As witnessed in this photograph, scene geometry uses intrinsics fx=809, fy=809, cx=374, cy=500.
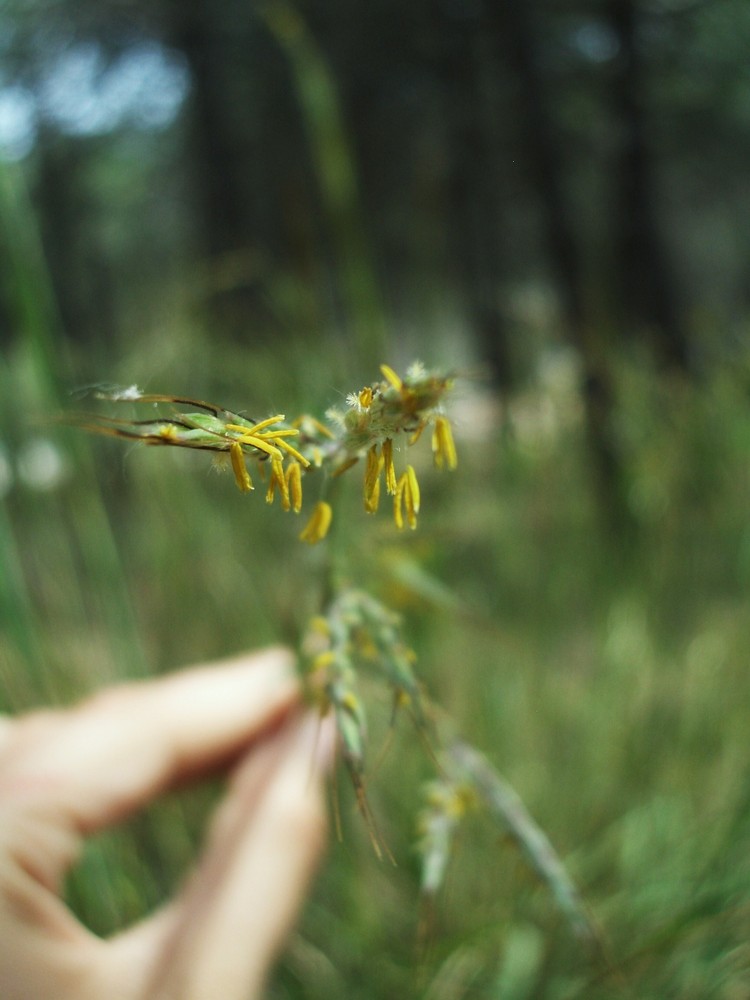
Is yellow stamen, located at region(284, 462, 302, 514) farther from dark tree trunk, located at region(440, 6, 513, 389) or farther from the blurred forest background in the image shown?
dark tree trunk, located at region(440, 6, 513, 389)

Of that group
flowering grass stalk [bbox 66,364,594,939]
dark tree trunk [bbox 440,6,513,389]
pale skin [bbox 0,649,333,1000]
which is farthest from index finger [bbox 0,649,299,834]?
dark tree trunk [bbox 440,6,513,389]

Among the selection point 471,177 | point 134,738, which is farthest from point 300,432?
point 471,177

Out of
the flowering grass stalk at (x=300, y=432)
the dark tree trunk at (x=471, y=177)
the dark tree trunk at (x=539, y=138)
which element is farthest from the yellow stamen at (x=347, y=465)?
the dark tree trunk at (x=471, y=177)

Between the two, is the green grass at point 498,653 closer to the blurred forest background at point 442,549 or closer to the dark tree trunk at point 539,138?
the blurred forest background at point 442,549

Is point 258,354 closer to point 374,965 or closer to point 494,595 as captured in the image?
point 494,595

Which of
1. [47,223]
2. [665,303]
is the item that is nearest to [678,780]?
[47,223]

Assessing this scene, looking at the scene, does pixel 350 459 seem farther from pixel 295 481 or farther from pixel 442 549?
pixel 442 549

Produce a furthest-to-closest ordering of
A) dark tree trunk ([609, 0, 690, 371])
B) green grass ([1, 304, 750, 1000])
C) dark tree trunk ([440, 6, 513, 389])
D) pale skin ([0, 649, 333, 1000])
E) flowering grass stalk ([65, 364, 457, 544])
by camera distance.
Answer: dark tree trunk ([440, 6, 513, 389]), dark tree trunk ([609, 0, 690, 371]), green grass ([1, 304, 750, 1000]), pale skin ([0, 649, 333, 1000]), flowering grass stalk ([65, 364, 457, 544])
